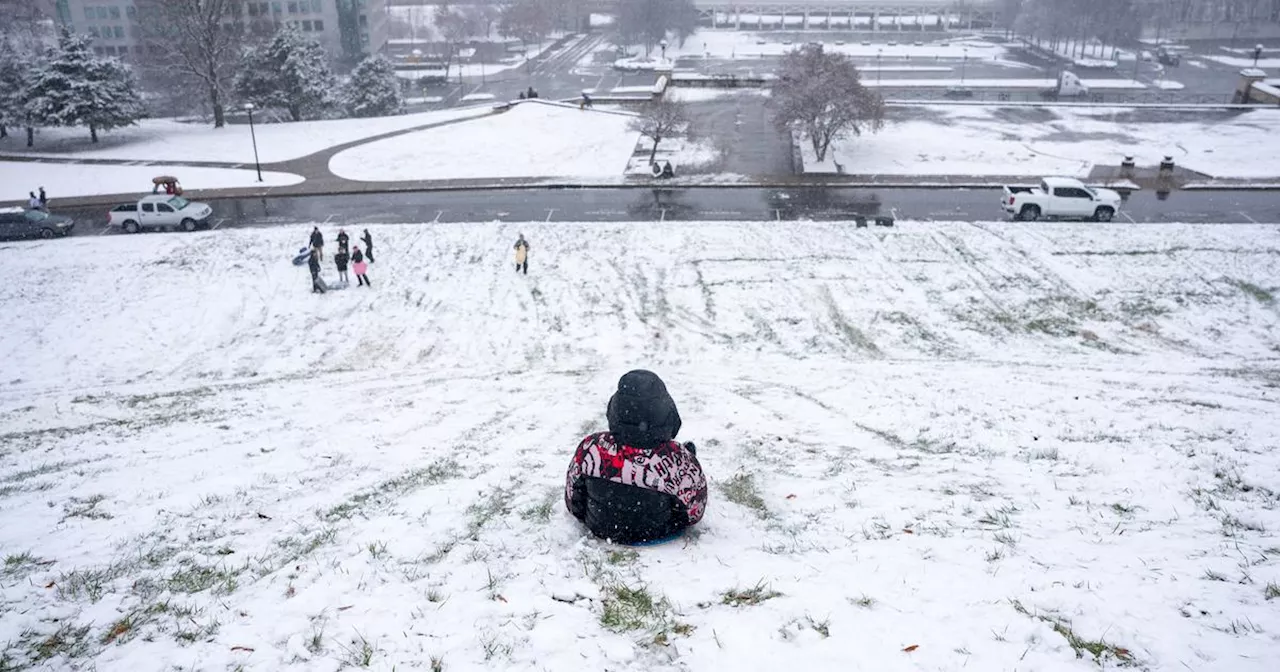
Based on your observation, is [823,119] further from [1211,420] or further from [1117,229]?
[1211,420]

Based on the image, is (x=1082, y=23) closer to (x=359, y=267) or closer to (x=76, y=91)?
(x=76, y=91)

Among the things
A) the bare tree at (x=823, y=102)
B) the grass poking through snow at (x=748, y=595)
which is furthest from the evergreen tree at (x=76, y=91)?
the grass poking through snow at (x=748, y=595)

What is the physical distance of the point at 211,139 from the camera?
45.1 m

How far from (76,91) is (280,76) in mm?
10828

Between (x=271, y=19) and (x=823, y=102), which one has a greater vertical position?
(x=271, y=19)

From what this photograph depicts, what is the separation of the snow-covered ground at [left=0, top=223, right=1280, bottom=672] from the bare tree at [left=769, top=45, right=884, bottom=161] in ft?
39.2

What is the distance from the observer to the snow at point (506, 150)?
1432 inches

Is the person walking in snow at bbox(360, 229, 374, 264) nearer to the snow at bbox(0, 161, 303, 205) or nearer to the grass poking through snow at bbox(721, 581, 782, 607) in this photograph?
the snow at bbox(0, 161, 303, 205)

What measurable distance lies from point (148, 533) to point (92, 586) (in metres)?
1.41

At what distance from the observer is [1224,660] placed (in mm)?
5129

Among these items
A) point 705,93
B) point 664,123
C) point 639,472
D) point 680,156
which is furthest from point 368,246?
point 705,93

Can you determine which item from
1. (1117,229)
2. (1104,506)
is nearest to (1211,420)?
(1104,506)

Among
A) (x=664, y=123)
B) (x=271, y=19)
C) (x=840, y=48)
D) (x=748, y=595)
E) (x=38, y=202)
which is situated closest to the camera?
(x=748, y=595)

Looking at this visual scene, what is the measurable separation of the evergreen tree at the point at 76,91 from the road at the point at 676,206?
1442cm
